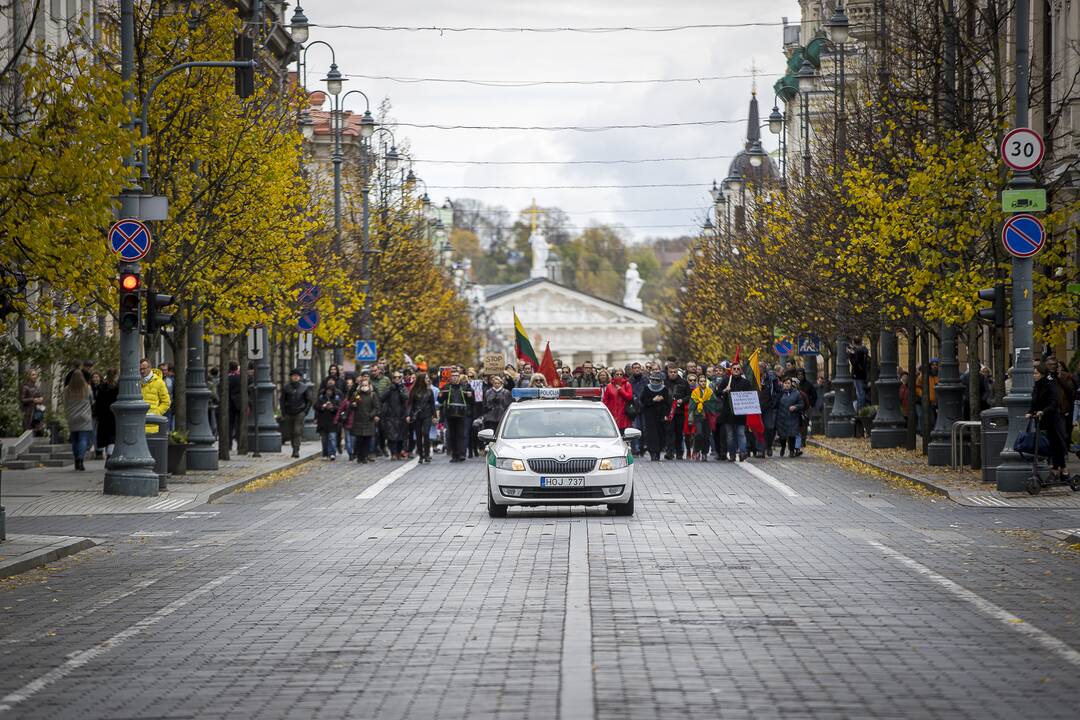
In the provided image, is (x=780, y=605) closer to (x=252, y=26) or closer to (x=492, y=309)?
(x=252, y=26)

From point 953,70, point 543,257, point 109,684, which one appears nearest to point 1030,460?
point 953,70

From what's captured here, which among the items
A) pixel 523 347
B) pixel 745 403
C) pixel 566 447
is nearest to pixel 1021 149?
pixel 566 447

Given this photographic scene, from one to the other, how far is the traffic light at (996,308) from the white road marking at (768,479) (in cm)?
349

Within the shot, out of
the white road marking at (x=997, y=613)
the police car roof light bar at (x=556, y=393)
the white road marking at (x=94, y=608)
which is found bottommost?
the white road marking at (x=94, y=608)

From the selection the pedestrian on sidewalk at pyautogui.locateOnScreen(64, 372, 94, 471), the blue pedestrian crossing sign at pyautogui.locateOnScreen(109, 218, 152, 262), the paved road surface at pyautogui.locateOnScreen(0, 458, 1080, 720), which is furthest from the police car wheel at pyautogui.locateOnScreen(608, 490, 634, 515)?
the pedestrian on sidewalk at pyautogui.locateOnScreen(64, 372, 94, 471)

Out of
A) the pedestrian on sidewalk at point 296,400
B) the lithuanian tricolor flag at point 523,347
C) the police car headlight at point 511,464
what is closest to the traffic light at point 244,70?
the police car headlight at point 511,464

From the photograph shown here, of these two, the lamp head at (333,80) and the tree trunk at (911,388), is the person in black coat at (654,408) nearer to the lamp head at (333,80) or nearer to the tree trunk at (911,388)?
the tree trunk at (911,388)

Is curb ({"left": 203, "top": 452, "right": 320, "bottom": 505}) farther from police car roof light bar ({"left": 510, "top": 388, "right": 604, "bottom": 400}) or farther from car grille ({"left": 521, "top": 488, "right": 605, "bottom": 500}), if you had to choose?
car grille ({"left": 521, "top": 488, "right": 605, "bottom": 500})

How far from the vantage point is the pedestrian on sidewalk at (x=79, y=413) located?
112 ft

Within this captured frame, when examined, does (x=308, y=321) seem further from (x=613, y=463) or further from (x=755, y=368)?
(x=613, y=463)

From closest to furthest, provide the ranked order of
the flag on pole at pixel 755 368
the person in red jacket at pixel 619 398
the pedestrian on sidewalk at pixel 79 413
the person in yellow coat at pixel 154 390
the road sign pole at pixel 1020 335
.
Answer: the road sign pole at pixel 1020 335 → the person in yellow coat at pixel 154 390 → the pedestrian on sidewalk at pixel 79 413 → the person in red jacket at pixel 619 398 → the flag on pole at pixel 755 368

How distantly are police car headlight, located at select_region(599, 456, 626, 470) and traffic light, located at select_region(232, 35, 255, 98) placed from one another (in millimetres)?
8749

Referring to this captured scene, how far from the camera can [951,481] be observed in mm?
28750

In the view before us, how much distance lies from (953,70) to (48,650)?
2208 centimetres
